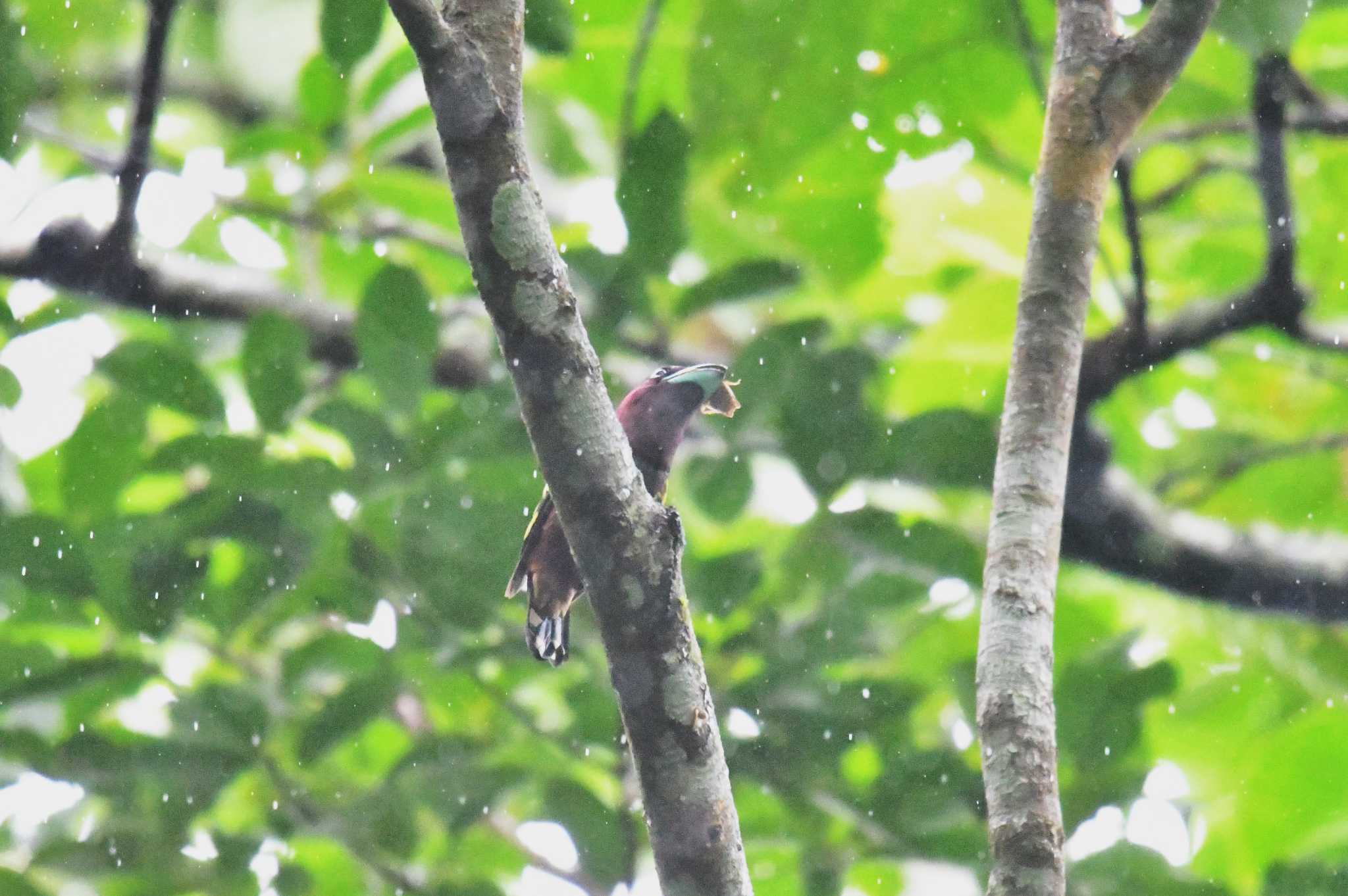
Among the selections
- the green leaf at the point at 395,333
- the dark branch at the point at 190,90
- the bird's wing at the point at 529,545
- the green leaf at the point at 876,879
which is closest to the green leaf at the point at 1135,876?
the green leaf at the point at 876,879

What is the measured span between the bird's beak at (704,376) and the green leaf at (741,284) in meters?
0.15

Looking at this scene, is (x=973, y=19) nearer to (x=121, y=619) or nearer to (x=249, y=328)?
(x=249, y=328)

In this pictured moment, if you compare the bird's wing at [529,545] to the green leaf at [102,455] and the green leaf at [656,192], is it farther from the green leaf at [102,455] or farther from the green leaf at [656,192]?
the green leaf at [102,455]

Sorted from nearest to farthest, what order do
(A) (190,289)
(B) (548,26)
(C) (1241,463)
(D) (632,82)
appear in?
1. (B) (548,26)
2. (D) (632,82)
3. (A) (190,289)
4. (C) (1241,463)

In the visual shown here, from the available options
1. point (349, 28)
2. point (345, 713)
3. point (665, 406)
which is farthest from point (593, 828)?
point (349, 28)

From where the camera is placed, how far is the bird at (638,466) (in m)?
3.21

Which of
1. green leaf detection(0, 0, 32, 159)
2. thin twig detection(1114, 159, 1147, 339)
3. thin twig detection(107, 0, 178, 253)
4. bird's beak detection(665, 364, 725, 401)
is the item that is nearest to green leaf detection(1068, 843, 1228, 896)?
thin twig detection(1114, 159, 1147, 339)

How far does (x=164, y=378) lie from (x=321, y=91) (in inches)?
32.8

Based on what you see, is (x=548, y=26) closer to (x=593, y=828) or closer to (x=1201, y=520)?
(x=593, y=828)

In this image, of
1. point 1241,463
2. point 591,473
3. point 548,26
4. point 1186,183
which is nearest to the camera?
point 591,473

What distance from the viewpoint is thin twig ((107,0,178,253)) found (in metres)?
3.01

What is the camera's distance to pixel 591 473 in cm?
189

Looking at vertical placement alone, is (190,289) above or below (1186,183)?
below

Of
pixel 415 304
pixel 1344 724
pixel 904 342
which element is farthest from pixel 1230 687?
pixel 415 304
